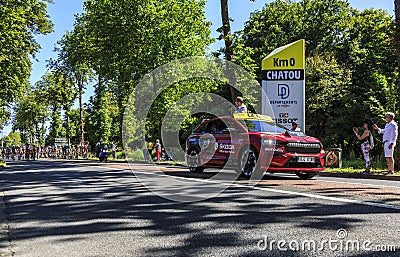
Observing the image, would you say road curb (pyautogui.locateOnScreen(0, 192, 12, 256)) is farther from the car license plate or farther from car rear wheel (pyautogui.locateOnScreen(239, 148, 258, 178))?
the car license plate

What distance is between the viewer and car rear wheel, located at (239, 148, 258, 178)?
10.9 metres

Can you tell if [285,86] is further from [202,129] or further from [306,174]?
[306,174]

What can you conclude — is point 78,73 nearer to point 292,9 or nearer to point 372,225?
point 292,9

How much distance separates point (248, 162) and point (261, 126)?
107cm

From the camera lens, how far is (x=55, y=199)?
8.02 m

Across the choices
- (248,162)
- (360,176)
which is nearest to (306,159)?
(248,162)

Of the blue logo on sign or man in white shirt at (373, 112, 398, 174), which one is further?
the blue logo on sign

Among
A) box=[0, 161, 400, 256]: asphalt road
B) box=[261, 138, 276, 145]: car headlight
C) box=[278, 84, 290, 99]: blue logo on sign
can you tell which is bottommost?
box=[0, 161, 400, 256]: asphalt road

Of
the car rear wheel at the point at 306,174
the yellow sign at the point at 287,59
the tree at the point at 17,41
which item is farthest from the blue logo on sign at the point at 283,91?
the tree at the point at 17,41

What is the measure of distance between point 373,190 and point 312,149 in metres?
3.17

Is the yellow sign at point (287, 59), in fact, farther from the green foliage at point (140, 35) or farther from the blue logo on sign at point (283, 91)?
the green foliage at point (140, 35)

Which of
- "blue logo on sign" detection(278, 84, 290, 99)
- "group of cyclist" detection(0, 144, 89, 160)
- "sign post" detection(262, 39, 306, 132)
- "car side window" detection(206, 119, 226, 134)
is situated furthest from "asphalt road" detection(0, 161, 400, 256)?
"group of cyclist" detection(0, 144, 89, 160)

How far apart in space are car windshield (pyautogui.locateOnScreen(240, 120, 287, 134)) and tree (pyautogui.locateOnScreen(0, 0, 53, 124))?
47.4ft

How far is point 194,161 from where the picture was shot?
13.3 meters
